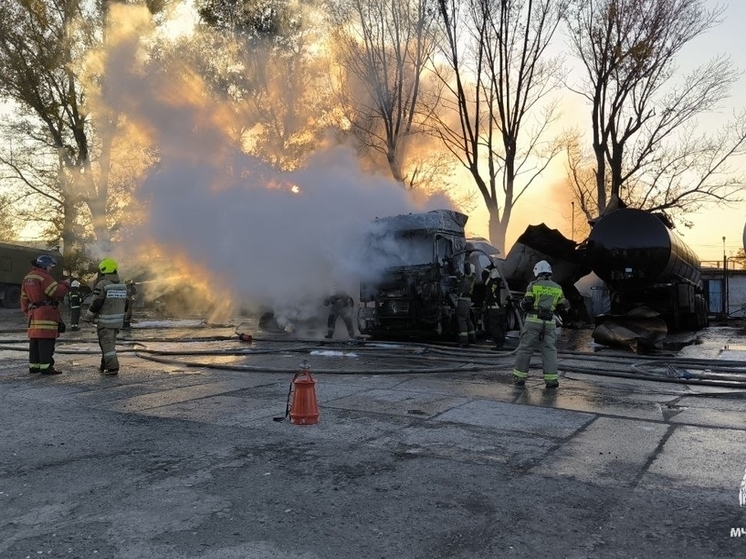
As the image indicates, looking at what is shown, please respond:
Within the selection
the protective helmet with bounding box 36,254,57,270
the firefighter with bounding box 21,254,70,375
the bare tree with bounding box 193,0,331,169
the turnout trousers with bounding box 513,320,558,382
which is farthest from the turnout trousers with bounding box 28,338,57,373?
the bare tree with bounding box 193,0,331,169

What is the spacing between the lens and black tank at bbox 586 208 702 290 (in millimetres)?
14227

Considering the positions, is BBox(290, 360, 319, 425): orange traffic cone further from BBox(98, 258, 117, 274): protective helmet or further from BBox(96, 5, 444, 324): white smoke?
BBox(96, 5, 444, 324): white smoke

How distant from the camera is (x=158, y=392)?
7387 millimetres

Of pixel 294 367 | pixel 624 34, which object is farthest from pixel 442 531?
pixel 624 34

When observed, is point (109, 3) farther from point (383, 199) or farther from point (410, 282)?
point (410, 282)

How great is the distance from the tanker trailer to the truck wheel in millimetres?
27355

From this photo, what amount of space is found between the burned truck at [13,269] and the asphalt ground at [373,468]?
983 inches

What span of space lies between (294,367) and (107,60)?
30.3ft

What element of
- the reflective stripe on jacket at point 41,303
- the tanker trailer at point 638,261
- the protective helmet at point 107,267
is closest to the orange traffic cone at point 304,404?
the protective helmet at point 107,267

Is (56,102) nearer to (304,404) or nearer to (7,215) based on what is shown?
(7,215)

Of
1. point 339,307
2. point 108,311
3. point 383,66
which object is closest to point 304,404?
point 108,311

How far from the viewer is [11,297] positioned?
1196 inches

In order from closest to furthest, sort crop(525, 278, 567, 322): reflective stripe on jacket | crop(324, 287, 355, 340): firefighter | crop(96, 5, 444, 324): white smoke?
crop(525, 278, 567, 322): reflective stripe on jacket, crop(96, 5, 444, 324): white smoke, crop(324, 287, 355, 340): firefighter

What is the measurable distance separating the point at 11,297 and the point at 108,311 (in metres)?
25.9
